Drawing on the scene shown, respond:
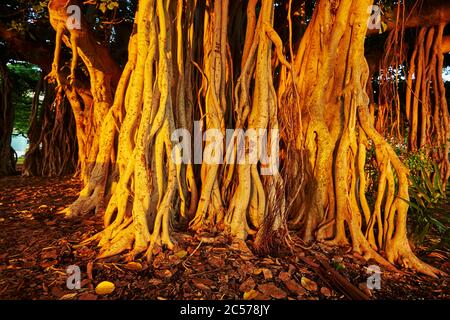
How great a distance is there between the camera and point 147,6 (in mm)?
2160

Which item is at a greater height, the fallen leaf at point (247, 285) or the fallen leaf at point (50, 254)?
the fallen leaf at point (50, 254)

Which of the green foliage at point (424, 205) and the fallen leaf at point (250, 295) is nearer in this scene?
the fallen leaf at point (250, 295)

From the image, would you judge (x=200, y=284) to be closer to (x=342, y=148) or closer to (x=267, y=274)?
Result: (x=267, y=274)

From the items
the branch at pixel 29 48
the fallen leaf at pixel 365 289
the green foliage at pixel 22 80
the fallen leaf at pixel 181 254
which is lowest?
the fallen leaf at pixel 365 289

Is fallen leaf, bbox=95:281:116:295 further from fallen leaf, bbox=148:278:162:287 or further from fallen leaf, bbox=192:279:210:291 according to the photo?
fallen leaf, bbox=192:279:210:291

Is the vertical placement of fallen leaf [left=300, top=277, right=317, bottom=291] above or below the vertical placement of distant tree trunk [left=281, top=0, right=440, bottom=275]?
below

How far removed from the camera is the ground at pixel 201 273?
5.31 feet

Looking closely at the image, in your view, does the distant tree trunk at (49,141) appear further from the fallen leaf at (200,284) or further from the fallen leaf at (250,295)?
the fallen leaf at (250,295)

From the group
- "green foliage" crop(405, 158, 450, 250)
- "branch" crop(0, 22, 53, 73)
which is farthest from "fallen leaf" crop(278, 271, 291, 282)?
"branch" crop(0, 22, 53, 73)

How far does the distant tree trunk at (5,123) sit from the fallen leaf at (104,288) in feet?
20.0

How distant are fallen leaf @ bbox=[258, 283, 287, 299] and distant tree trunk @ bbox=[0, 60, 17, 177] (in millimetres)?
6771

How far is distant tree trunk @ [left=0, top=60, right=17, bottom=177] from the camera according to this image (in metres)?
6.08

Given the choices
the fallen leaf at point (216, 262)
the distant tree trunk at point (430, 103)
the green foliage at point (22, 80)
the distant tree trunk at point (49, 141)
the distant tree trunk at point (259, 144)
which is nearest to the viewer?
the fallen leaf at point (216, 262)

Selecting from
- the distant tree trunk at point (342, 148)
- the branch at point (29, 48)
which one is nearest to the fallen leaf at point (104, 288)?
the distant tree trunk at point (342, 148)
